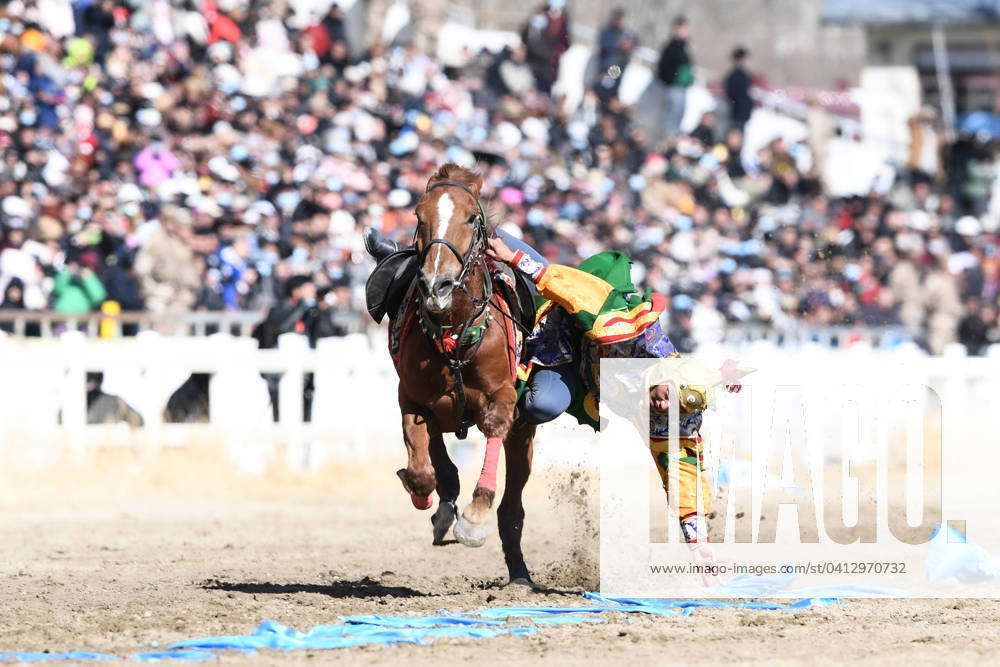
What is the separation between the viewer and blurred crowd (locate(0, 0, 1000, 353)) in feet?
52.1

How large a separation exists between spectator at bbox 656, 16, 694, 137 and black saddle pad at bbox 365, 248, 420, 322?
47.7 ft

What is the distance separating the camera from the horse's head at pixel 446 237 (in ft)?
24.1

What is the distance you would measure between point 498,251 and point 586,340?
800mm

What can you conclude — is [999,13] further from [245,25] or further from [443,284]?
[443,284]

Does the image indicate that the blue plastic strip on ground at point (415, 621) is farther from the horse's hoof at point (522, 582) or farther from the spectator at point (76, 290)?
the spectator at point (76, 290)

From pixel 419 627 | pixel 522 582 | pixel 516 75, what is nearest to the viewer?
pixel 419 627

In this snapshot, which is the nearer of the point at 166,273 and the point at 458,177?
the point at 458,177

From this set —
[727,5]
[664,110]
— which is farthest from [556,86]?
[727,5]

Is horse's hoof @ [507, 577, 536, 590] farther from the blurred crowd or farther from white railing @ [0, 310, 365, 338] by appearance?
white railing @ [0, 310, 365, 338]

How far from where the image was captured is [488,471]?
7848 millimetres

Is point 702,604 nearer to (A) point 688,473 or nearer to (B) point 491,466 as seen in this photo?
(A) point 688,473

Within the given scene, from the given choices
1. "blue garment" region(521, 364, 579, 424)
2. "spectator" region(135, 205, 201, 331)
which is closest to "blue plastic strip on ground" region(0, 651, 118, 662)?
"blue garment" region(521, 364, 579, 424)

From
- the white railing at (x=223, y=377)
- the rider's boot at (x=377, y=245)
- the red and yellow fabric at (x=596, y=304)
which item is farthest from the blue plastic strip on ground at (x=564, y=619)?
the white railing at (x=223, y=377)

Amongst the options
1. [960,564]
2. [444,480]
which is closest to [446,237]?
[444,480]
